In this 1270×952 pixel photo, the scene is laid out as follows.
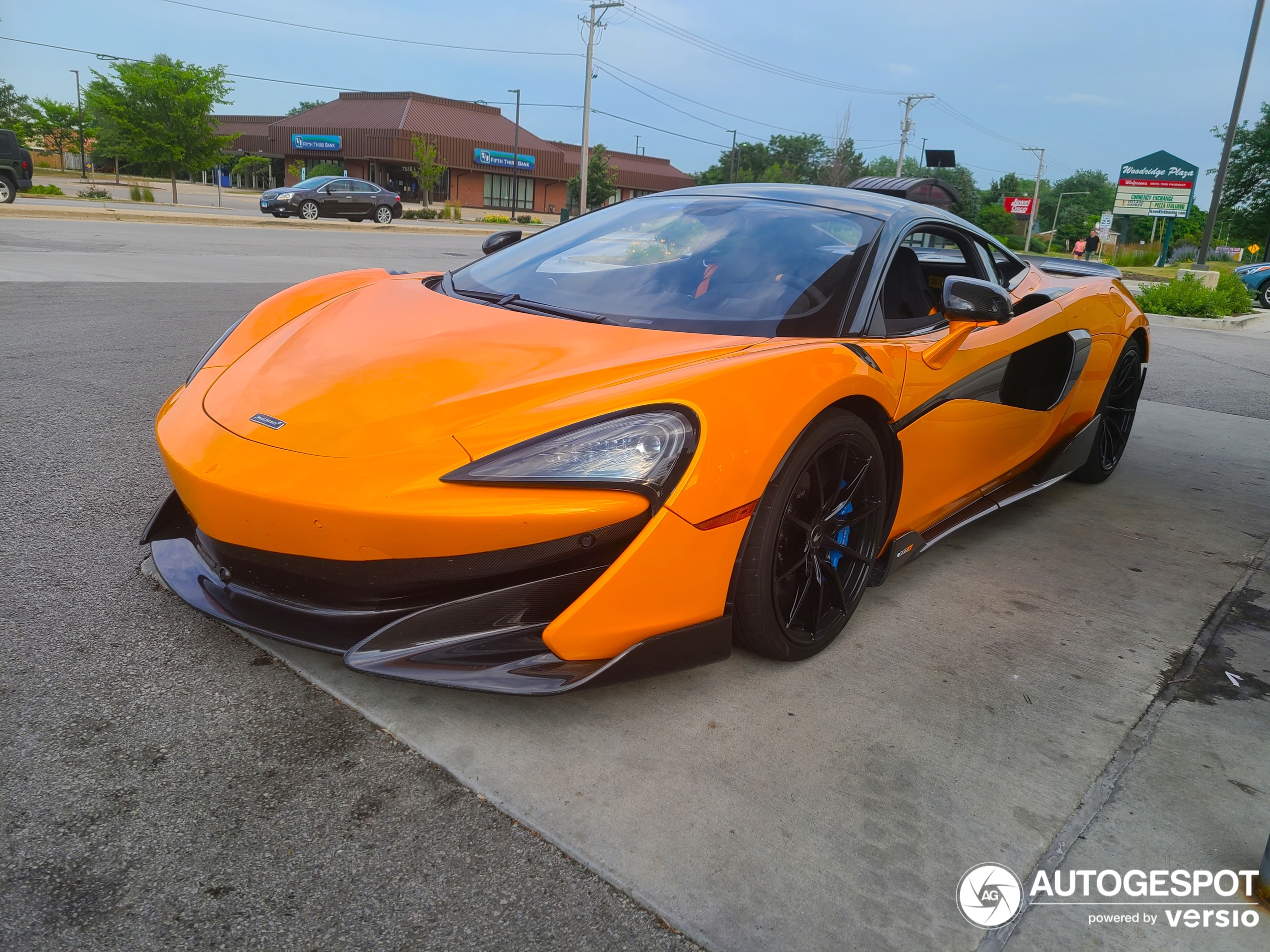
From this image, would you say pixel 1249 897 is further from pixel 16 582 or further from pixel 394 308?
pixel 16 582

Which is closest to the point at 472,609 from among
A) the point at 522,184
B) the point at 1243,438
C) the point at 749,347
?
the point at 749,347

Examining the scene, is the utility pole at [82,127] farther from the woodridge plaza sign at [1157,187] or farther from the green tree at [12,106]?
the woodridge plaza sign at [1157,187]

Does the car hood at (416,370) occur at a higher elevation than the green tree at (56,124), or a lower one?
lower

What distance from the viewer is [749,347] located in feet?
7.76

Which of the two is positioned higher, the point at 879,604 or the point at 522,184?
the point at 522,184

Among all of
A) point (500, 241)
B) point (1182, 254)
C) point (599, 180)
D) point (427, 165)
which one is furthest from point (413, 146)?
point (500, 241)

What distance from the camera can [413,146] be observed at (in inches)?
1929

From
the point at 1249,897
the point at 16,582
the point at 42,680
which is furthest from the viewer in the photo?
the point at 16,582

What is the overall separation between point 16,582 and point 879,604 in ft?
8.66

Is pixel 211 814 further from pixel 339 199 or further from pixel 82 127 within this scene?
pixel 82 127

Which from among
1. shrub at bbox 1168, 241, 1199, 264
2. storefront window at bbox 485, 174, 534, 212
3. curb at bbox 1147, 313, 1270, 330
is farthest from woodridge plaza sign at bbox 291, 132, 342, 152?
curb at bbox 1147, 313, 1270, 330

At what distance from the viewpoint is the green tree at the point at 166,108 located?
2952cm

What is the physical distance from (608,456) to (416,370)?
0.63 meters

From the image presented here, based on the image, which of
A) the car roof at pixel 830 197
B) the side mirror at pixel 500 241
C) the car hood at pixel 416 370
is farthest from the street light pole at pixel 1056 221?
the car hood at pixel 416 370
